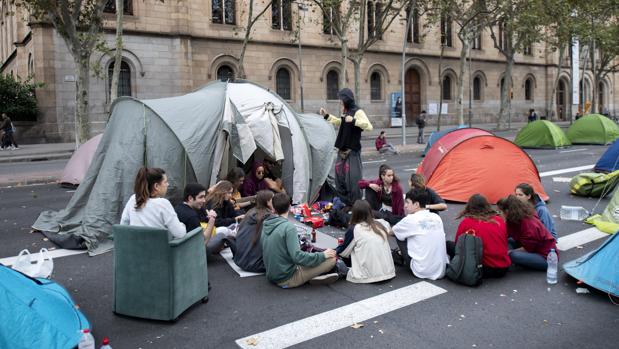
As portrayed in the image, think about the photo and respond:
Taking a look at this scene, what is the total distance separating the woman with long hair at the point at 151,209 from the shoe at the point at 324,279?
5.01ft

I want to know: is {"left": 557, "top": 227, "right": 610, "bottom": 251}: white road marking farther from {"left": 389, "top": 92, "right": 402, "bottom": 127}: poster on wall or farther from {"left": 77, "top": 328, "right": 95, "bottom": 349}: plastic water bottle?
{"left": 389, "top": 92, "right": 402, "bottom": 127}: poster on wall

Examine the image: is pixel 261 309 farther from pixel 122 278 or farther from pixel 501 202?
pixel 501 202

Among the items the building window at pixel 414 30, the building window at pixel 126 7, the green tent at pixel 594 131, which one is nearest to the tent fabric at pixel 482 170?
the green tent at pixel 594 131

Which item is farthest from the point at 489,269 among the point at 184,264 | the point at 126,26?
the point at 126,26

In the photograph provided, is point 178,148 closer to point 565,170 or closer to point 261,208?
point 261,208

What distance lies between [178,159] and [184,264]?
3.78 m

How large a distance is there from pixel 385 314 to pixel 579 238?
14.4ft

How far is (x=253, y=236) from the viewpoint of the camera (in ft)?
20.3

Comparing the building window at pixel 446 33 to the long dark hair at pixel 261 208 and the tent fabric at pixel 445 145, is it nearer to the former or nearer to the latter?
the tent fabric at pixel 445 145

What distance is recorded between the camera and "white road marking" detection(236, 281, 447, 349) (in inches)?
177

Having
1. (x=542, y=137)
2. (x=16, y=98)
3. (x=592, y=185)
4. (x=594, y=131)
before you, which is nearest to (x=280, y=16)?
(x=16, y=98)

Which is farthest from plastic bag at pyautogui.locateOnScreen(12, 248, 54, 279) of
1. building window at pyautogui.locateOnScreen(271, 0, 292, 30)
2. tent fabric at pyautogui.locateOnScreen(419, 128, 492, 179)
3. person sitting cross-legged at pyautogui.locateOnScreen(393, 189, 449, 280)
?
building window at pyautogui.locateOnScreen(271, 0, 292, 30)

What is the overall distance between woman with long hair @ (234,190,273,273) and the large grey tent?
228 centimetres

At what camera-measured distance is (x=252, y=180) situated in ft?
30.9
